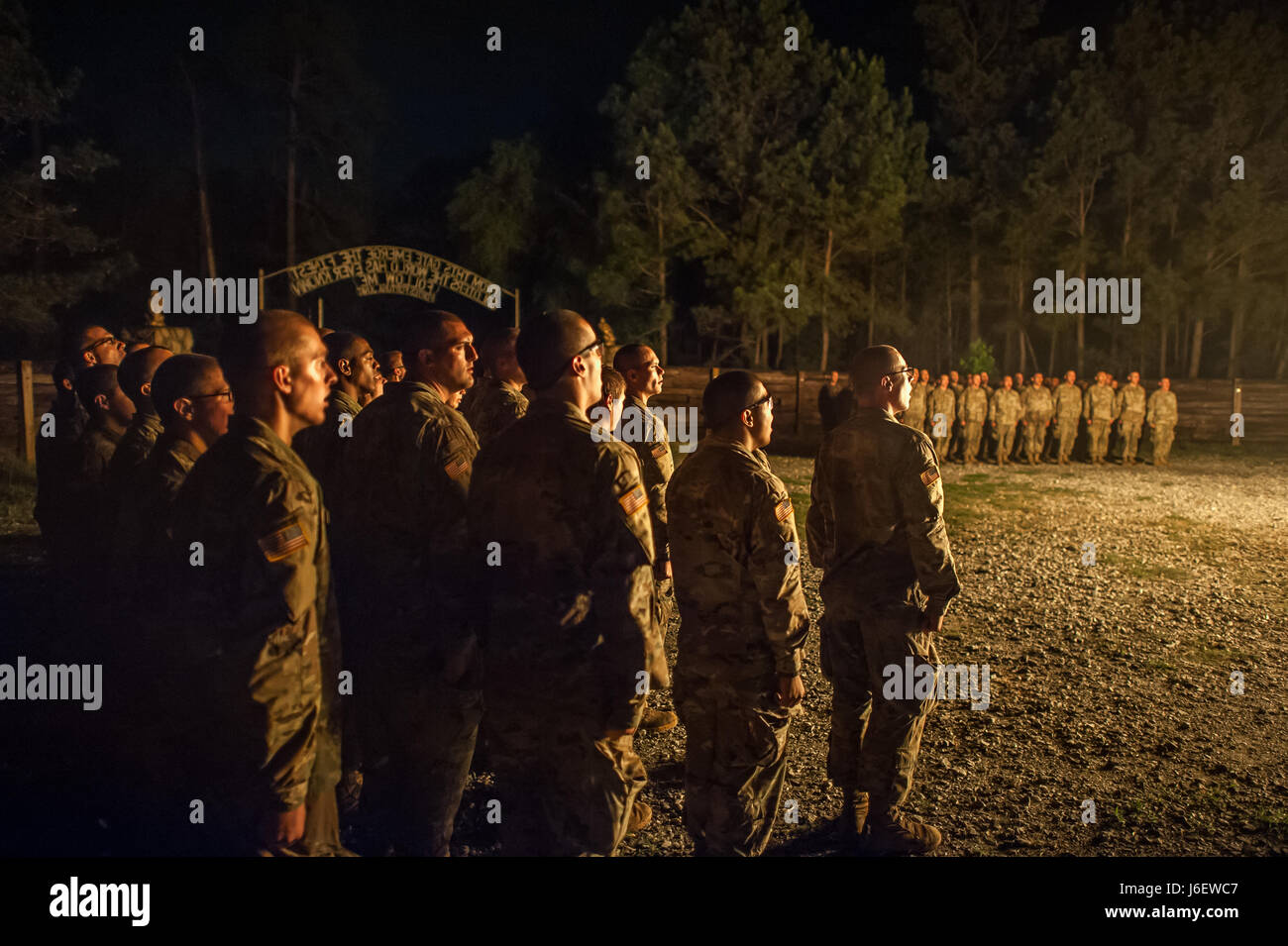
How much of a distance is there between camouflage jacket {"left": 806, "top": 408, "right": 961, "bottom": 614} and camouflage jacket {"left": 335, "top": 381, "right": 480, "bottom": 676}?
167 cm

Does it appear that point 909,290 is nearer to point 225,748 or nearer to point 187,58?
point 187,58

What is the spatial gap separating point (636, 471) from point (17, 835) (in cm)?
345

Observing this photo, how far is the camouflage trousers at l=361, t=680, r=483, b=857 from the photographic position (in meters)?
3.66

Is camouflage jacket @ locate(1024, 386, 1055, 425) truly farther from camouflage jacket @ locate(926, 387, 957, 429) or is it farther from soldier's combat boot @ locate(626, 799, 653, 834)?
soldier's combat boot @ locate(626, 799, 653, 834)

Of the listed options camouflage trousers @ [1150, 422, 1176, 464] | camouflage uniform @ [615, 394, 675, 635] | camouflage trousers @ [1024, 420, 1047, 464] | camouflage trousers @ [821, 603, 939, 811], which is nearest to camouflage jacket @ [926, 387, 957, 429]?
camouflage trousers @ [1024, 420, 1047, 464]

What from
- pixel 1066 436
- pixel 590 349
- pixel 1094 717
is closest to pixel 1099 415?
pixel 1066 436

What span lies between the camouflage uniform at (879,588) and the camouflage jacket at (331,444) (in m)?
2.25

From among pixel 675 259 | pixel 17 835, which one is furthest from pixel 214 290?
pixel 17 835

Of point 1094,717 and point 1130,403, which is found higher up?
point 1130,403

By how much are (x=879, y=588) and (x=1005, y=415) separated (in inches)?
661

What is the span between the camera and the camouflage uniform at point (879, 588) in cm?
412

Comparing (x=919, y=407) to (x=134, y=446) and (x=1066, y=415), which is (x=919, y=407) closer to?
(x=1066, y=415)

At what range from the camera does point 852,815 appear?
4332 mm

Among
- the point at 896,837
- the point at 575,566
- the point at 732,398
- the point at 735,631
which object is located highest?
the point at 732,398
